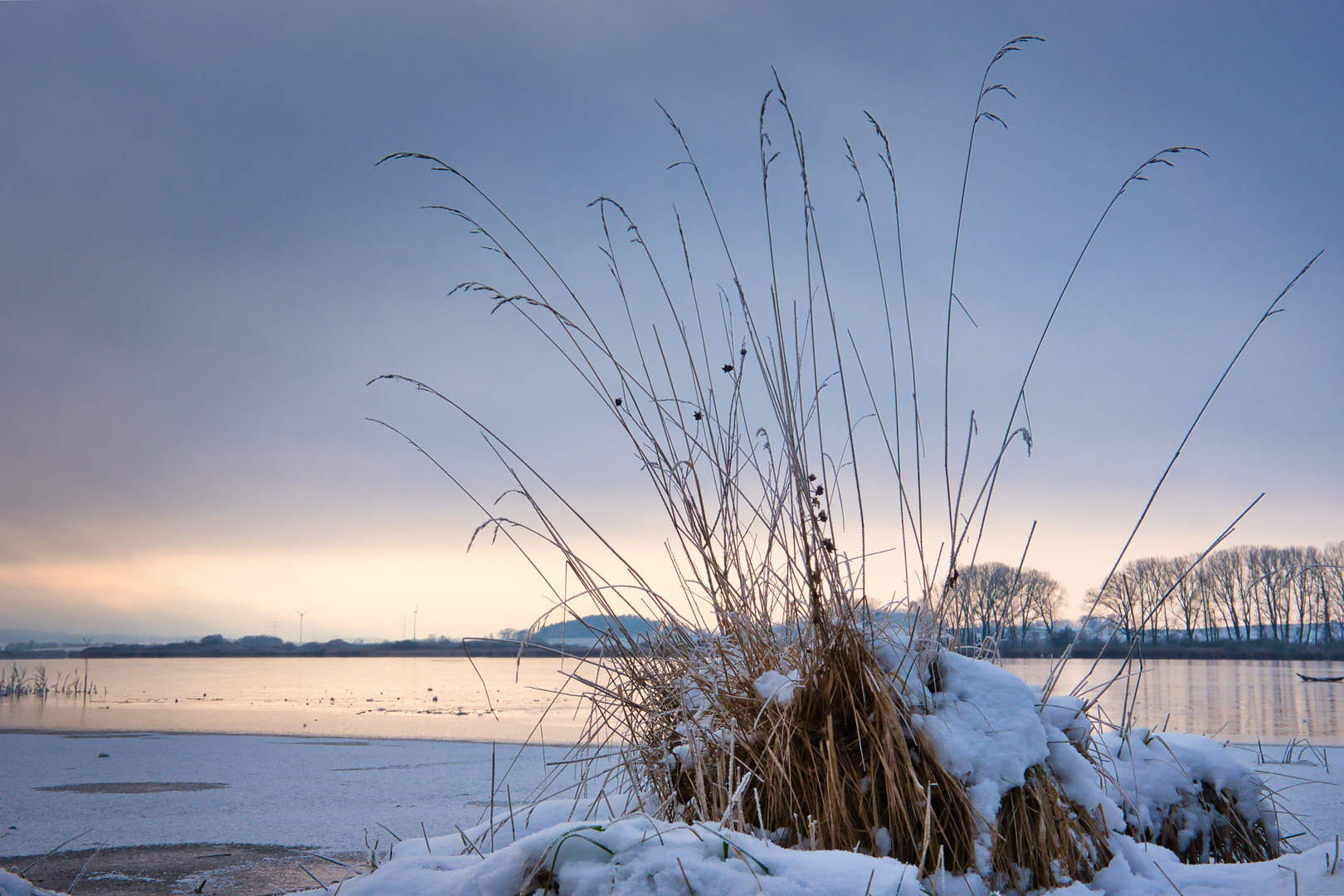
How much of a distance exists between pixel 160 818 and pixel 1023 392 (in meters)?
3.28

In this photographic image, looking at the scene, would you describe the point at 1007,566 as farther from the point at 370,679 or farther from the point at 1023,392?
the point at 370,679

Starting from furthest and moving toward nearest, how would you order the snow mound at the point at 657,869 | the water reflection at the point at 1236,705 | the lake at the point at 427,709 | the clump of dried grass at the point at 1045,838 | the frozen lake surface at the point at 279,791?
the lake at the point at 427,709 < the water reflection at the point at 1236,705 < the frozen lake surface at the point at 279,791 < the clump of dried grass at the point at 1045,838 < the snow mound at the point at 657,869

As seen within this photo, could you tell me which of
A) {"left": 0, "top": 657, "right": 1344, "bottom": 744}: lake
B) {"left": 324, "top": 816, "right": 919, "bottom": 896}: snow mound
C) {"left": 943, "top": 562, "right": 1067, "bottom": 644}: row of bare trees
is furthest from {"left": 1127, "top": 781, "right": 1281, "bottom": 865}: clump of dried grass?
{"left": 0, "top": 657, "right": 1344, "bottom": 744}: lake

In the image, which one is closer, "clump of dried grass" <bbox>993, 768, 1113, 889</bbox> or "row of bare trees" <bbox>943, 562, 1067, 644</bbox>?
"clump of dried grass" <bbox>993, 768, 1113, 889</bbox>

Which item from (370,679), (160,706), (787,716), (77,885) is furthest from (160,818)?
(370,679)

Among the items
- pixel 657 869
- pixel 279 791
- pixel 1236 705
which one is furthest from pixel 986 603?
pixel 1236 705

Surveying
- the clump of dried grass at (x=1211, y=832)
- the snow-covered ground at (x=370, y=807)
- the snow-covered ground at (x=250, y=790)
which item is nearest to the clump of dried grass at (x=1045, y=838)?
the snow-covered ground at (x=370, y=807)

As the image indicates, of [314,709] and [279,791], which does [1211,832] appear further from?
[314,709]

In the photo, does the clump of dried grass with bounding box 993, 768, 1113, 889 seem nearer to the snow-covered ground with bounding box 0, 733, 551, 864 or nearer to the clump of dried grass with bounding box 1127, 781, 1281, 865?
the clump of dried grass with bounding box 1127, 781, 1281, 865

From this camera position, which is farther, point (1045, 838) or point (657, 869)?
point (1045, 838)

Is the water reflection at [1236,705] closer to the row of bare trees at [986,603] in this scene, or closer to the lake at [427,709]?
the lake at [427,709]

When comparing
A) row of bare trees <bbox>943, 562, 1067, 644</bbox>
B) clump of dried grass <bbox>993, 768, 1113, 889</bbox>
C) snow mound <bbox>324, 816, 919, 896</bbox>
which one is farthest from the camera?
row of bare trees <bbox>943, 562, 1067, 644</bbox>

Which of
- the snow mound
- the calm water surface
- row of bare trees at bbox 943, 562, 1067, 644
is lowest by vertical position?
the calm water surface

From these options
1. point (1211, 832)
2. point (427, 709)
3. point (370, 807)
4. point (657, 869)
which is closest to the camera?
point (657, 869)
